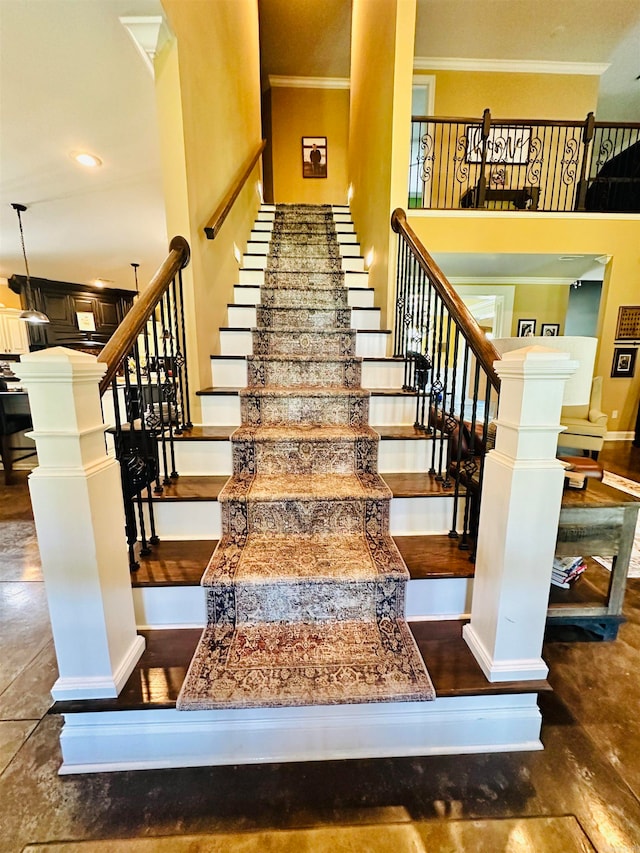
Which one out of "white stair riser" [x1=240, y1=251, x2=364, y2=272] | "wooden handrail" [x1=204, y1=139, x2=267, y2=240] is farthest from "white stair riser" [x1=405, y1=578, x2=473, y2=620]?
"white stair riser" [x1=240, y1=251, x2=364, y2=272]

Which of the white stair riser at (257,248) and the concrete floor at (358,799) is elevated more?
the white stair riser at (257,248)

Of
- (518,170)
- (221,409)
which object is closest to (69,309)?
(221,409)

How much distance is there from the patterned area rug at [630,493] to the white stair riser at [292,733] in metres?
1.42

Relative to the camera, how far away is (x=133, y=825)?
0.95 m

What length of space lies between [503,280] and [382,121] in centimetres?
403

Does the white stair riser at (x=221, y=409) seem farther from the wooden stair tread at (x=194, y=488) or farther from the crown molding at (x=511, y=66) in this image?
Answer: the crown molding at (x=511, y=66)

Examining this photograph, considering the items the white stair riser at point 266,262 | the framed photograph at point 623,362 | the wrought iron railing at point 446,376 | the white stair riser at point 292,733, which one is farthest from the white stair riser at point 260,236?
the framed photograph at point 623,362

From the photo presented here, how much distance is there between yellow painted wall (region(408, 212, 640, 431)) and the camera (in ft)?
13.7

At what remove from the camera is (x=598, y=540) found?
1.52 m

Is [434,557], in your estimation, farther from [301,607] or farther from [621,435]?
[621,435]

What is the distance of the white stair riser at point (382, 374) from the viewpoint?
2326mm

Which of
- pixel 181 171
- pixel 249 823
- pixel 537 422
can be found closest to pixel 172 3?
pixel 181 171

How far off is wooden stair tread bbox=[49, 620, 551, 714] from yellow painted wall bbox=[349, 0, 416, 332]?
6.95 ft

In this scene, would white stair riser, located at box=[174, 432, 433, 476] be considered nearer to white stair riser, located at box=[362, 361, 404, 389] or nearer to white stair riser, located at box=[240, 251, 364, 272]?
white stair riser, located at box=[362, 361, 404, 389]
